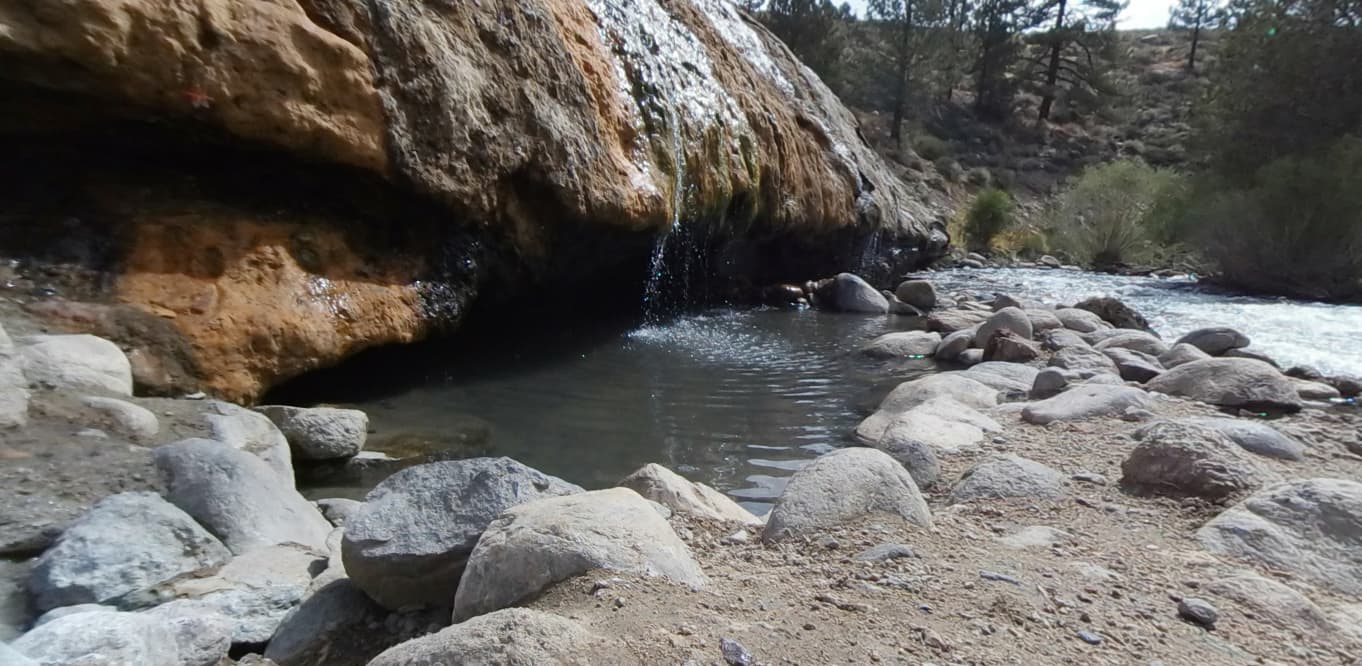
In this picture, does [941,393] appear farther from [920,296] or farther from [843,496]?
[920,296]

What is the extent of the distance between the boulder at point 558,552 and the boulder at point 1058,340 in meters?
6.07

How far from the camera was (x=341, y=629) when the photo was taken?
2.08m

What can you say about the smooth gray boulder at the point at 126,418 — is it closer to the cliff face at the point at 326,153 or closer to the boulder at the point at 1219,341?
the cliff face at the point at 326,153

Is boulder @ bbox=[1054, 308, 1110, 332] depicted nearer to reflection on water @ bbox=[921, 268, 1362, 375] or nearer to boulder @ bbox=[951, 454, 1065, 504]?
reflection on water @ bbox=[921, 268, 1362, 375]

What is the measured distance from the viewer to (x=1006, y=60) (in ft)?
100

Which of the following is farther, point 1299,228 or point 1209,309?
point 1299,228

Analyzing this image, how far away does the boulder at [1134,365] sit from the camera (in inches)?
236

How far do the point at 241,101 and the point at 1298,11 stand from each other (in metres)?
17.0

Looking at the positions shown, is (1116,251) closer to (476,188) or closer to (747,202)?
(747,202)

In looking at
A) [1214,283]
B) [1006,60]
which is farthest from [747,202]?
[1006,60]

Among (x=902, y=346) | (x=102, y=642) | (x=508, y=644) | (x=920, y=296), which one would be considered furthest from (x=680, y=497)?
(x=920, y=296)

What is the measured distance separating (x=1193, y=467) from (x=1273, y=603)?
976 millimetres

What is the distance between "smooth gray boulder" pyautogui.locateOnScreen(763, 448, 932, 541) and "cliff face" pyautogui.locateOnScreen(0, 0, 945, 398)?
2.92m

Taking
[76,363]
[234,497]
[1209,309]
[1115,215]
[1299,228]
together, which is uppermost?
[1115,215]
